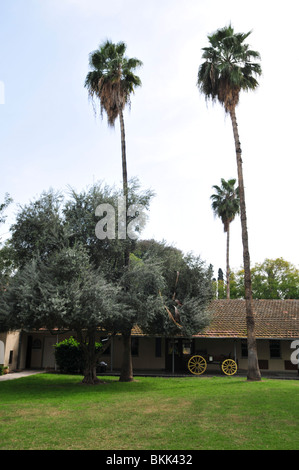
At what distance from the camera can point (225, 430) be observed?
8938 millimetres

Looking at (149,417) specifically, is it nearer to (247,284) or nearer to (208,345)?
(247,284)

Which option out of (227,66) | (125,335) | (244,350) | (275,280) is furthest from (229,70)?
(275,280)

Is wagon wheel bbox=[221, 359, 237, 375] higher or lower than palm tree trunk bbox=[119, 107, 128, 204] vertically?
lower

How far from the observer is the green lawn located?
788 cm

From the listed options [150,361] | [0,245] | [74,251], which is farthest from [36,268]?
[150,361]

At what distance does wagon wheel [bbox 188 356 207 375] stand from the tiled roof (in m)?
1.35

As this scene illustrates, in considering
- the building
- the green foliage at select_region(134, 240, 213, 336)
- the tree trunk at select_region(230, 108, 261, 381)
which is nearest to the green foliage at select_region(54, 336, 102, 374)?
the building

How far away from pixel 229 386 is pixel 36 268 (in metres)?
9.51

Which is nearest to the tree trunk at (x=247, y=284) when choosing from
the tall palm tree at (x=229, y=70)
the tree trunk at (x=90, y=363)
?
the tall palm tree at (x=229, y=70)

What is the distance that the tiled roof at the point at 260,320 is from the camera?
24.5 meters

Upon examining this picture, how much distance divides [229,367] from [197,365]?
1.91m

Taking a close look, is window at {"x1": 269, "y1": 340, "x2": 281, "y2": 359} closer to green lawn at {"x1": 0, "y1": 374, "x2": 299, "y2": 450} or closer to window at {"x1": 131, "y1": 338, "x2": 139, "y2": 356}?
window at {"x1": 131, "y1": 338, "x2": 139, "y2": 356}

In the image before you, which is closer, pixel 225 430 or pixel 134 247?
pixel 225 430
